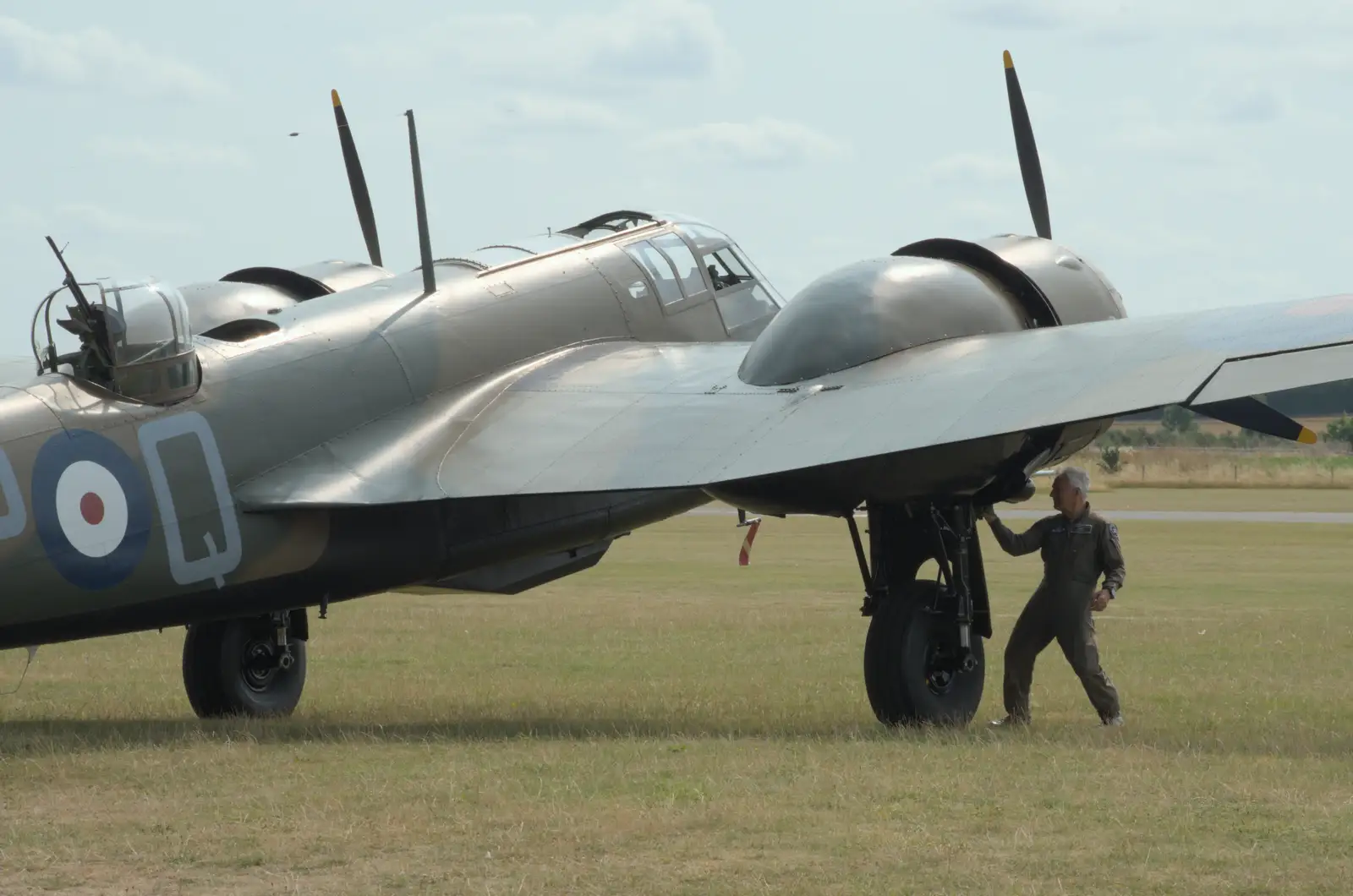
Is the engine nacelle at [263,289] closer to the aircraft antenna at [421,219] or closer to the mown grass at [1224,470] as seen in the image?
the aircraft antenna at [421,219]

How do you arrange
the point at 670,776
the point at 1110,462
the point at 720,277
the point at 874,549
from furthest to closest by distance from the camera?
the point at 1110,462 → the point at 720,277 → the point at 874,549 → the point at 670,776

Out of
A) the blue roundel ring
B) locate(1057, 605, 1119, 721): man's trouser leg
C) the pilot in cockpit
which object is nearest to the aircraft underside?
the blue roundel ring

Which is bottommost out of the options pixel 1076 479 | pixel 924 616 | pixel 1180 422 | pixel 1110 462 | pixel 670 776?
pixel 1180 422

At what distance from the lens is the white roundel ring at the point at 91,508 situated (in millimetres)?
11523

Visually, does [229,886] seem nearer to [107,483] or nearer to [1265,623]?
[107,483]

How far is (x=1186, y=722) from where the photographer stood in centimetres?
1359

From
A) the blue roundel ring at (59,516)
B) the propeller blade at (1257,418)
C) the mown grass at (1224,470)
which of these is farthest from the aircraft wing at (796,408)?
the mown grass at (1224,470)

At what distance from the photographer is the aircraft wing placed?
38.5 feet

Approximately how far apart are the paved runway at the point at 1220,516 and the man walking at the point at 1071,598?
34.4 metres

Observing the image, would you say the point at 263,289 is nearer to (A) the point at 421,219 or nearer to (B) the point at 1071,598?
(A) the point at 421,219

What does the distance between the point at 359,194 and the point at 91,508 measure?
8.19m

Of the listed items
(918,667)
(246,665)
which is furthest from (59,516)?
(918,667)

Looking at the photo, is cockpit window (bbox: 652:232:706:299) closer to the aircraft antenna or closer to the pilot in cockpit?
the pilot in cockpit

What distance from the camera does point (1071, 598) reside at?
44.0 ft
